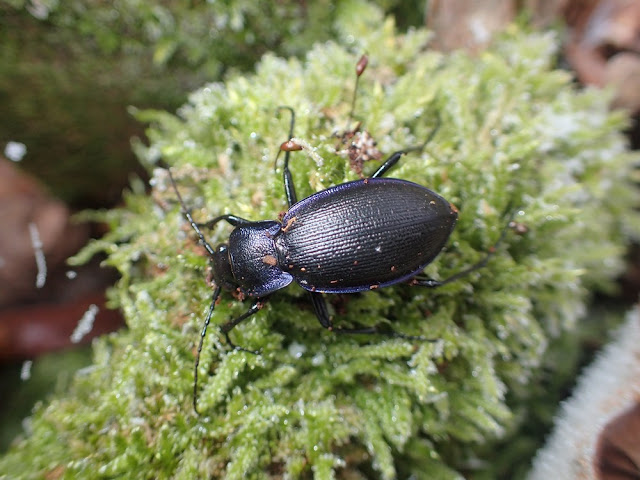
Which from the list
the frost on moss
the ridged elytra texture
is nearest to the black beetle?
the ridged elytra texture

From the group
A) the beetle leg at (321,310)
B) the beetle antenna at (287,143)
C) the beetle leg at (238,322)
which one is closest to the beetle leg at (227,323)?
the beetle leg at (238,322)

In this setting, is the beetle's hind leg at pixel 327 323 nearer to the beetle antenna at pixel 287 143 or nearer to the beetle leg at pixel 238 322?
the beetle leg at pixel 238 322

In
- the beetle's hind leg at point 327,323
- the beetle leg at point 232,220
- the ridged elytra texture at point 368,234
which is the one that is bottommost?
the beetle's hind leg at point 327,323

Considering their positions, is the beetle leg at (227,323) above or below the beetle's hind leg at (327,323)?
above

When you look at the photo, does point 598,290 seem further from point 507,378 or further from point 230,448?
point 230,448

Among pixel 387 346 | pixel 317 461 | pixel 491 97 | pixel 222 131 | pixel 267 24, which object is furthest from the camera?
pixel 267 24

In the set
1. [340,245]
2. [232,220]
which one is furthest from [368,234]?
[232,220]

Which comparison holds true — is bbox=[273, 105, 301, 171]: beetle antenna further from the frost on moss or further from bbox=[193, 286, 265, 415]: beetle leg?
bbox=[193, 286, 265, 415]: beetle leg

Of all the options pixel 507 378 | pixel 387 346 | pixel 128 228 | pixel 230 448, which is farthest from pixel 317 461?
pixel 128 228
